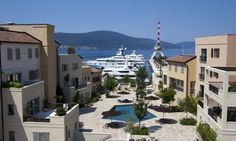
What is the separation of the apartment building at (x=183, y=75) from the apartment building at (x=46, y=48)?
20.1 m

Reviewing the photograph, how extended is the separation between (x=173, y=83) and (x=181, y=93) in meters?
4.37

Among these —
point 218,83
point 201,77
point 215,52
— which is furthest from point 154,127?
point 215,52

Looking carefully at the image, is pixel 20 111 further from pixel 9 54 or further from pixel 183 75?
pixel 183 75

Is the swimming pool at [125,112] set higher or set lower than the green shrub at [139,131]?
lower

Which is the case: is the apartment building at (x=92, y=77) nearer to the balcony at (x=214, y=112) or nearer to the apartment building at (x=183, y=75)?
the apartment building at (x=183, y=75)

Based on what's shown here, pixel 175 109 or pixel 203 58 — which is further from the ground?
pixel 203 58

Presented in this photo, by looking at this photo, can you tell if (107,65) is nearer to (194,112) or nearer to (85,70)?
(85,70)

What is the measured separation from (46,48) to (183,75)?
21.8m

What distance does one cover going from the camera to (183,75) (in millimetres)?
40531

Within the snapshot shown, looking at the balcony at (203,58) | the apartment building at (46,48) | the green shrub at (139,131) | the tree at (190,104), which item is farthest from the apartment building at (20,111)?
the balcony at (203,58)

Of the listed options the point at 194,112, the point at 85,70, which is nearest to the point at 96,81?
the point at 85,70

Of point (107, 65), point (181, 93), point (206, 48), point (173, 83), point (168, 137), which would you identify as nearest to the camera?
point (168, 137)

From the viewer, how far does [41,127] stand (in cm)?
2158

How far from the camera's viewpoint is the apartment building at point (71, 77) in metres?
36.9
